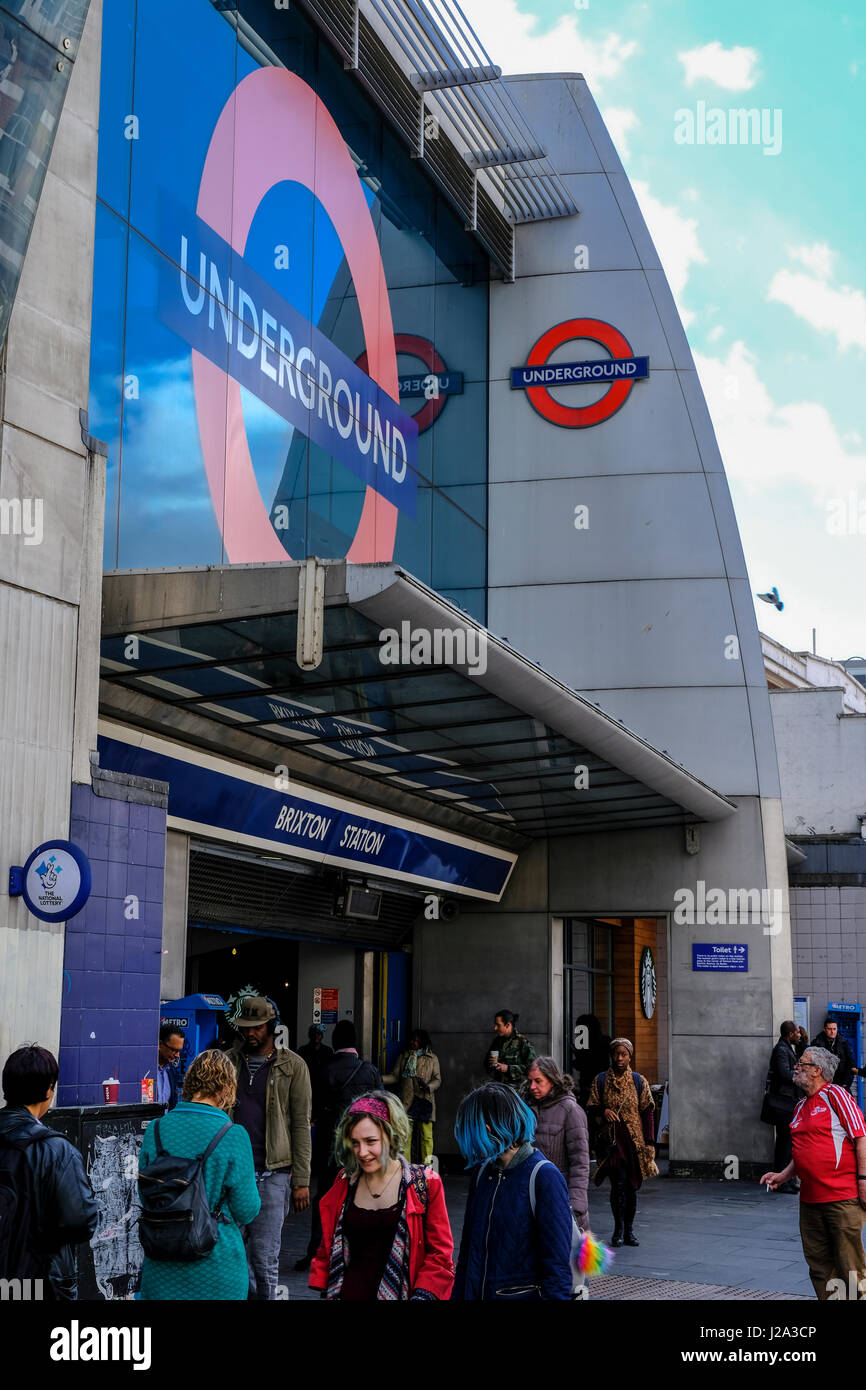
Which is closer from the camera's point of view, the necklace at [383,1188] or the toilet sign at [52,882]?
the necklace at [383,1188]

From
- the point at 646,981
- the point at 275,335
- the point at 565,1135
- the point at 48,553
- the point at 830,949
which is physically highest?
the point at 275,335

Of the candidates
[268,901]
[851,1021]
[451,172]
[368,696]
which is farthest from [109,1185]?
[851,1021]

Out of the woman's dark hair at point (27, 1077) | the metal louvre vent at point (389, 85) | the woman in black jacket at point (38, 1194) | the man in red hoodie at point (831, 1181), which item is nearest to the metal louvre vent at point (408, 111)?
the metal louvre vent at point (389, 85)

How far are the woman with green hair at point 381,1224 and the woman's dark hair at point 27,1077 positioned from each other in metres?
1.07

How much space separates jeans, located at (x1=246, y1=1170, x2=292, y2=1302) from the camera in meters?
7.52

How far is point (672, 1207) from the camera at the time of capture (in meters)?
14.6

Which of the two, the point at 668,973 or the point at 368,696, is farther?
the point at 668,973

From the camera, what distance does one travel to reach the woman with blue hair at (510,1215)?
482 cm

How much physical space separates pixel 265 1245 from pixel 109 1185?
909mm

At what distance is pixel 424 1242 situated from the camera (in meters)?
4.75

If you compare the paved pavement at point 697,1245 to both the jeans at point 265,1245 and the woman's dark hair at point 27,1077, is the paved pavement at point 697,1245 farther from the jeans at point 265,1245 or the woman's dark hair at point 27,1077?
the woman's dark hair at point 27,1077

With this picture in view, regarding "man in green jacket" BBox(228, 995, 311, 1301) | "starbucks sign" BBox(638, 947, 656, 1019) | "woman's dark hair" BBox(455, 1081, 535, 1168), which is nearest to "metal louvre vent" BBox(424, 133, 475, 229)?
"starbucks sign" BBox(638, 947, 656, 1019)

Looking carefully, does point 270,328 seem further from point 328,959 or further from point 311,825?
point 328,959

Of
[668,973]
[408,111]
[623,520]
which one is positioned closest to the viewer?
[408,111]
